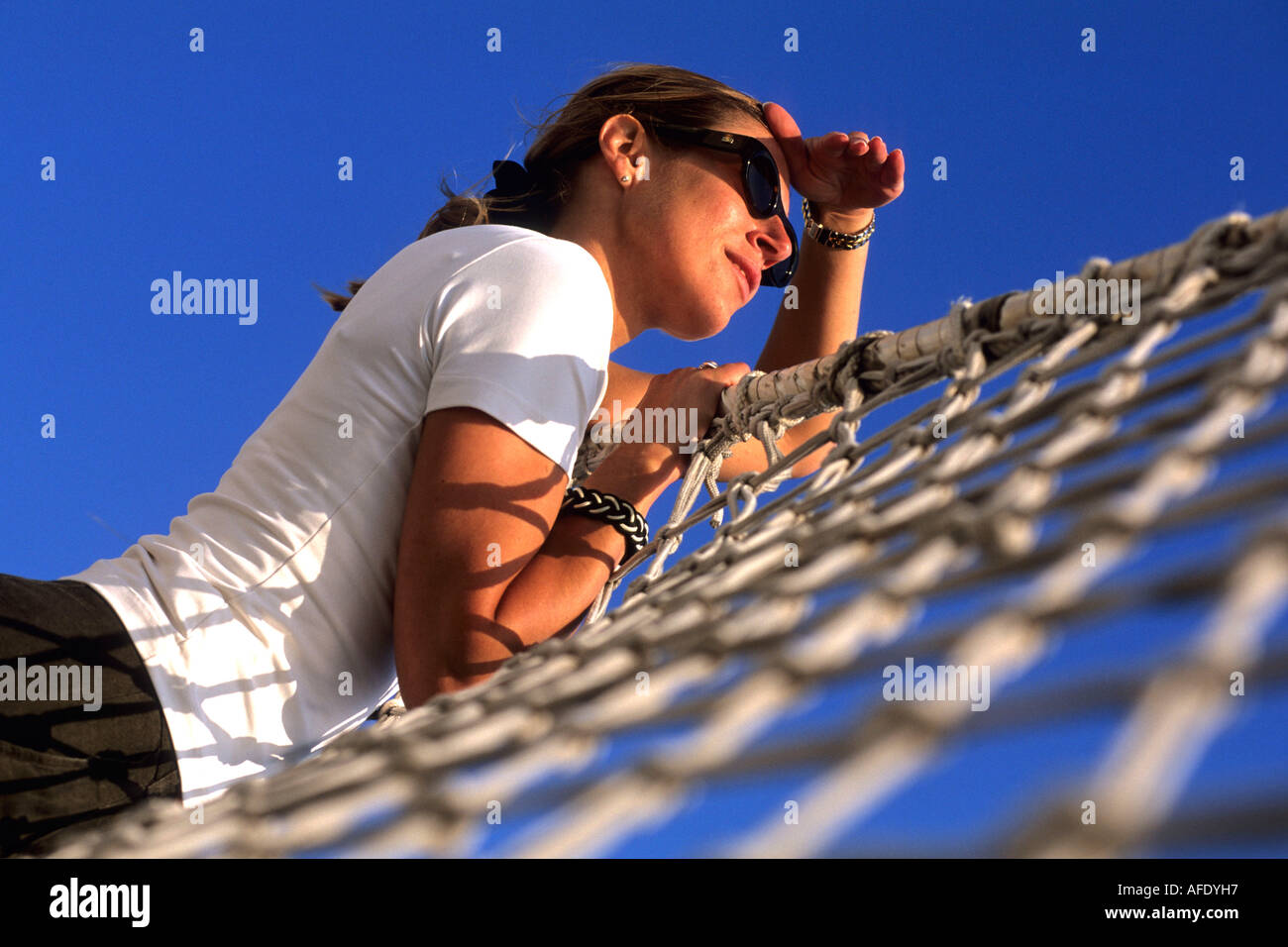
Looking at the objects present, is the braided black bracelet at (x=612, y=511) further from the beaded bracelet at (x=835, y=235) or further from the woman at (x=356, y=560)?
the beaded bracelet at (x=835, y=235)

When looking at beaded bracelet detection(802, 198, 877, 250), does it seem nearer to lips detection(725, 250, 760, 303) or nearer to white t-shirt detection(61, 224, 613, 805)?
lips detection(725, 250, 760, 303)

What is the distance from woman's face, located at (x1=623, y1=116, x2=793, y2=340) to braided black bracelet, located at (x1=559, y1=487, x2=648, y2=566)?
32 centimetres

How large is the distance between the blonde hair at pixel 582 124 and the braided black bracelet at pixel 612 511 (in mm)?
401

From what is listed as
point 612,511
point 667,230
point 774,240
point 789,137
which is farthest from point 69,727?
point 789,137

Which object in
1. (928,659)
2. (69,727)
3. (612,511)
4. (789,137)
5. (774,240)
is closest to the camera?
(928,659)

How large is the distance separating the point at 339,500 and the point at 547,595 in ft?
0.59

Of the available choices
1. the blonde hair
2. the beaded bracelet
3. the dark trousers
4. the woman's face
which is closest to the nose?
the woman's face

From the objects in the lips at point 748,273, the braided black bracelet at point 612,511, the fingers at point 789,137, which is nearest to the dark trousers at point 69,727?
the braided black bracelet at point 612,511

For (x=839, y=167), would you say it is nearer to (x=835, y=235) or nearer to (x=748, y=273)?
(x=835, y=235)

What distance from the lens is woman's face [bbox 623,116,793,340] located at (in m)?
1.18

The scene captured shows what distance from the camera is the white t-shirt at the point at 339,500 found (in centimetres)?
77

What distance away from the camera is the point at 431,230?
4.13ft

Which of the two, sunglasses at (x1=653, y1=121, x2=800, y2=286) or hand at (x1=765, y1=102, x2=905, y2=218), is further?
hand at (x1=765, y1=102, x2=905, y2=218)

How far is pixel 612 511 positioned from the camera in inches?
37.7
